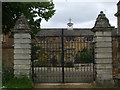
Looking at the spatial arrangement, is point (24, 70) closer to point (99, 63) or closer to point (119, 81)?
point (99, 63)

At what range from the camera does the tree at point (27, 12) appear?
21297 mm

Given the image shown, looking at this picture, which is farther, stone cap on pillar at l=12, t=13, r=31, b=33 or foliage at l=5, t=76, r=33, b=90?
stone cap on pillar at l=12, t=13, r=31, b=33

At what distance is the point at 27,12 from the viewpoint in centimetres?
2238

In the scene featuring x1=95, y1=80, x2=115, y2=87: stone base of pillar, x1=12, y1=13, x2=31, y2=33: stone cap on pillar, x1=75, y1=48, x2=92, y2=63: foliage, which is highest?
x1=12, y1=13, x2=31, y2=33: stone cap on pillar

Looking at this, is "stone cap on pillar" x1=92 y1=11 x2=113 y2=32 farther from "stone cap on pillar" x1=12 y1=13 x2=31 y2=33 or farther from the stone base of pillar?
"stone cap on pillar" x1=12 y1=13 x2=31 y2=33

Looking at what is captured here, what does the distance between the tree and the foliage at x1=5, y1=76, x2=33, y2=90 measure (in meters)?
8.56

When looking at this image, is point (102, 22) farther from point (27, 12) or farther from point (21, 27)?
point (27, 12)

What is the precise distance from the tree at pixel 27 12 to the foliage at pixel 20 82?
28.1ft

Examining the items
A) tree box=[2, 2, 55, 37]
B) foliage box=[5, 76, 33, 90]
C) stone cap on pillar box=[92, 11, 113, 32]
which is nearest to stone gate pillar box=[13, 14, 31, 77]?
foliage box=[5, 76, 33, 90]

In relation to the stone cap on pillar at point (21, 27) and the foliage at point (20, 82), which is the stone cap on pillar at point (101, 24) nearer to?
the stone cap on pillar at point (21, 27)

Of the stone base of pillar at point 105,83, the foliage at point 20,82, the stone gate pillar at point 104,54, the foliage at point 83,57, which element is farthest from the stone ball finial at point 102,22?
the foliage at point 20,82

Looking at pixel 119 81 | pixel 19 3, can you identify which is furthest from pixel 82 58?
pixel 19 3

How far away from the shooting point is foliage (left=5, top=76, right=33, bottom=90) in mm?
12836

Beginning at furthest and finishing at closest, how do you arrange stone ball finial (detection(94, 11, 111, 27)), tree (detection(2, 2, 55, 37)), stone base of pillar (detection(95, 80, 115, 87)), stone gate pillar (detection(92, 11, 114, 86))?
tree (detection(2, 2, 55, 37)), stone ball finial (detection(94, 11, 111, 27)), stone gate pillar (detection(92, 11, 114, 86)), stone base of pillar (detection(95, 80, 115, 87))
